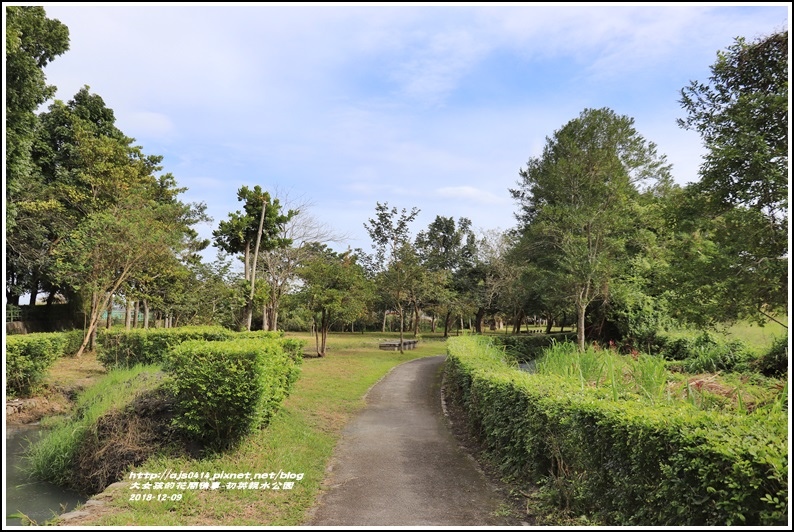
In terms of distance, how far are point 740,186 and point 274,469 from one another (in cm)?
833

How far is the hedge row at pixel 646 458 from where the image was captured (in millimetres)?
2531

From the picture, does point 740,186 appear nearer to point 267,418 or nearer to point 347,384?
point 267,418

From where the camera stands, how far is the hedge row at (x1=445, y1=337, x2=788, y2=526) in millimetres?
2531

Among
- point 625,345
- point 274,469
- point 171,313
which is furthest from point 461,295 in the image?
point 274,469

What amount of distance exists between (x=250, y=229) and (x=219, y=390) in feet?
49.2

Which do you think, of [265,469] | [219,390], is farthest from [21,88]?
[265,469]

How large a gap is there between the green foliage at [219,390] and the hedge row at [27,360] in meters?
7.61

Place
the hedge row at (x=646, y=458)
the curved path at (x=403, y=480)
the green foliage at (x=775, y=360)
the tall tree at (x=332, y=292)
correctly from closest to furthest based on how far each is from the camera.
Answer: the hedge row at (x=646, y=458) < the curved path at (x=403, y=480) < the green foliage at (x=775, y=360) < the tall tree at (x=332, y=292)

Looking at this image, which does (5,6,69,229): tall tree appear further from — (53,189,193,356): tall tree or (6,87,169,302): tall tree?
(6,87,169,302): tall tree

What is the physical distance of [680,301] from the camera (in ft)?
27.4

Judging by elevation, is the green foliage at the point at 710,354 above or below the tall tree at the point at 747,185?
below

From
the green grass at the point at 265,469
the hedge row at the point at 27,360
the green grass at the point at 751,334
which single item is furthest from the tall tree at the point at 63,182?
the green grass at the point at 751,334

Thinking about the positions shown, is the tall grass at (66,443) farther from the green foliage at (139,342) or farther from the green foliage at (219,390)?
the green foliage at (139,342)

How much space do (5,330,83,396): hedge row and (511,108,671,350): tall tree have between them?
1677cm
